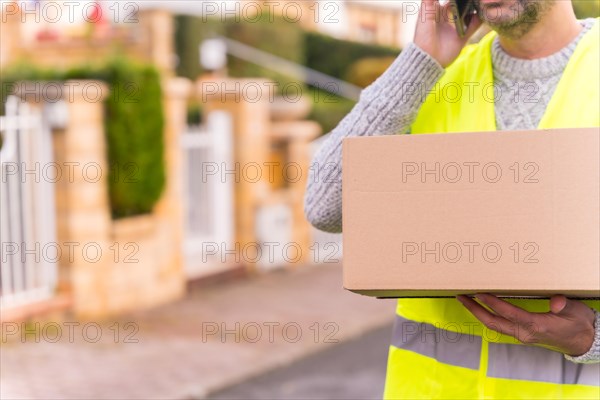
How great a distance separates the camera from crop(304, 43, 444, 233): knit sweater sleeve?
1938 millimetres

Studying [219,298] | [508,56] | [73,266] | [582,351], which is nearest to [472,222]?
[582,351]

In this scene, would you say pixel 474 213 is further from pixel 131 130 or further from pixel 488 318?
pixel 131 130

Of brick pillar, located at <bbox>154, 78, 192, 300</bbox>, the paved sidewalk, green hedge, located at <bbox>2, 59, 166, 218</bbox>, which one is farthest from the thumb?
brick pillar, located at <bbox>154, 78, 192, 300</bbox>

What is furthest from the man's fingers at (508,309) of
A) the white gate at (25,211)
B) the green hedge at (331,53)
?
the green hedge at (331,53)

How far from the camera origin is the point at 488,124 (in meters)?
1.84

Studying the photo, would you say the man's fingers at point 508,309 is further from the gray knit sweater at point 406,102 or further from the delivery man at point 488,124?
the gray knit sweater at point 406,102

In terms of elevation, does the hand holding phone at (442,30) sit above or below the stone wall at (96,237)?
above

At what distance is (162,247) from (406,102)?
5.54 metres

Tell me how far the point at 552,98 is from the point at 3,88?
533 centimetres

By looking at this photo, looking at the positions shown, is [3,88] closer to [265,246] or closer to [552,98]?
[265,246]

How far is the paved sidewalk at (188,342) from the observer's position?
5188mm

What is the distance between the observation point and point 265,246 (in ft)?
28.1

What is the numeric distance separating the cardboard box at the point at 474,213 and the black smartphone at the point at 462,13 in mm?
468

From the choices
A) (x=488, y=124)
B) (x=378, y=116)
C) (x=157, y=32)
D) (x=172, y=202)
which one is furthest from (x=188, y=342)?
(x=488, y=124)
